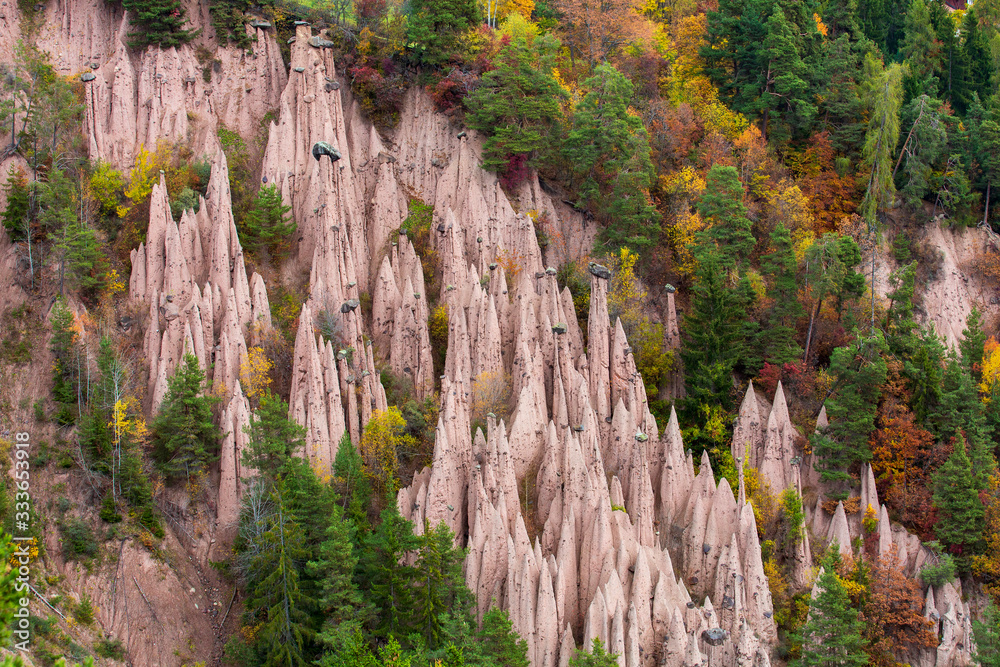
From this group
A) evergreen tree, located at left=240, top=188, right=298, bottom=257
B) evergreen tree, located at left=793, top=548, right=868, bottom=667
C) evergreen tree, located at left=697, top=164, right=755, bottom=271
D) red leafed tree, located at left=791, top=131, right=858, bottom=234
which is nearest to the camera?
evergreen tree, located at left=793, top=548, right=868, bottom=667

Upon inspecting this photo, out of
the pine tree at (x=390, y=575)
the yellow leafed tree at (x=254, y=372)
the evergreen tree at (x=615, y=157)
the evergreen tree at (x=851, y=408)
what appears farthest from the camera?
the evergreen tree at (x=615, y=157)

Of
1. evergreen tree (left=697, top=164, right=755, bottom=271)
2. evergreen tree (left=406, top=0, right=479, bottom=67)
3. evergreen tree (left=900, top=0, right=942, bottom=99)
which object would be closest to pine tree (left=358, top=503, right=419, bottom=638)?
evergreen tree (left=697, top=164, right=755, bottom=271)

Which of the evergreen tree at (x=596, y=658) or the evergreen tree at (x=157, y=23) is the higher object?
the evergreen tree at (x=157, y=23)

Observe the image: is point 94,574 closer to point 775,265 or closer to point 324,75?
point 324,75

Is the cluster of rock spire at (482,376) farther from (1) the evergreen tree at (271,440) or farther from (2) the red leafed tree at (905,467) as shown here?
(1) the evergreen tree at (271,440)

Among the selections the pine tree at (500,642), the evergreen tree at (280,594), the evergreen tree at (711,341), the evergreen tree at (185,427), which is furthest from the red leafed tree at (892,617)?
the evergreen tree at (185,427)

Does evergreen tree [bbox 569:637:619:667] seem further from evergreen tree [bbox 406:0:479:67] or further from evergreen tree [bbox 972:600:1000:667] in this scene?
evergreen tree [bbox 406:0:479:67]
